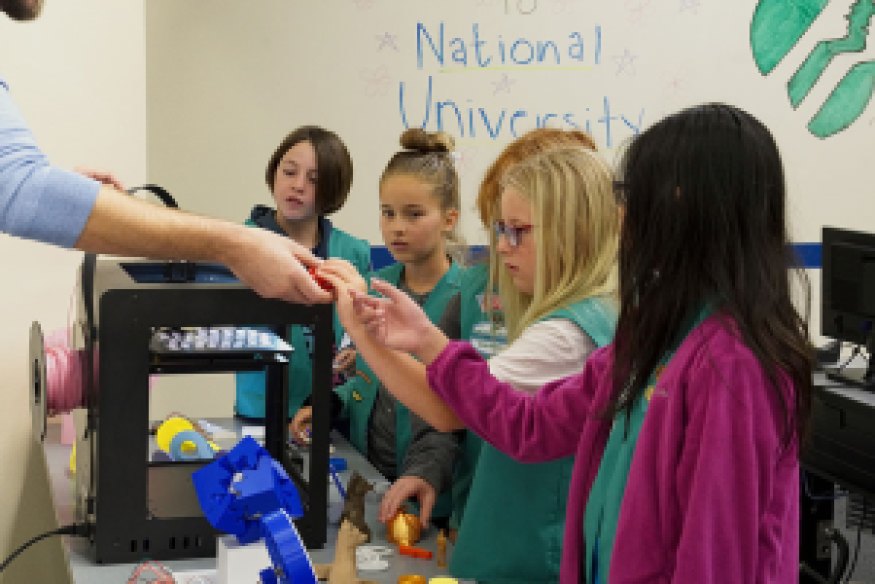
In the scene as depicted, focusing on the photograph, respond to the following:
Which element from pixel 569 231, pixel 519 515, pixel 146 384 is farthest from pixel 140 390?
pixel 569 231

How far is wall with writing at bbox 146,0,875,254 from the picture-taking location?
3602mm

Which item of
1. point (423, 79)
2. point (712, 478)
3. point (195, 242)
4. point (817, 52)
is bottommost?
point (712, 478)

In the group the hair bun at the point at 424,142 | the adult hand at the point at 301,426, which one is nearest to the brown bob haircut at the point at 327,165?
the hair bun at the point at 424,142

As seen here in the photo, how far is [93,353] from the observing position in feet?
5.33

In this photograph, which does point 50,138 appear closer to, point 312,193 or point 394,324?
point 312,193

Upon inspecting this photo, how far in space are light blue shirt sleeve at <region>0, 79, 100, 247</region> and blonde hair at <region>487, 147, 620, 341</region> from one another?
2.27 feet

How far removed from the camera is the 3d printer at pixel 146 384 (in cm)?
156

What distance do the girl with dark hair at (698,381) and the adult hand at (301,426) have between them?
947mm

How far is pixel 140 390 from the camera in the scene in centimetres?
158

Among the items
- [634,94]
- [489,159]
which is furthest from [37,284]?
[634,94]

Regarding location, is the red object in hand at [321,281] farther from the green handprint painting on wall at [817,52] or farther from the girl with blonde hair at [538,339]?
the green handprint painting on wall at [817,52]

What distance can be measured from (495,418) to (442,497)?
570 millimetres

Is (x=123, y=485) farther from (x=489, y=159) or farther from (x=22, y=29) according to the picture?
(x=489, y=159)

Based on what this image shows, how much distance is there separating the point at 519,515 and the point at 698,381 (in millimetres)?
532
